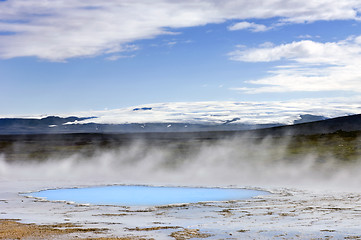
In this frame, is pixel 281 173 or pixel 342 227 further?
pixel 281 173

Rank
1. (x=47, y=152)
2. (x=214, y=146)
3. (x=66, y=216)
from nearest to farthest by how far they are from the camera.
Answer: (x=66, y=216) → (x=47, y=152) → (x=214, y=146)

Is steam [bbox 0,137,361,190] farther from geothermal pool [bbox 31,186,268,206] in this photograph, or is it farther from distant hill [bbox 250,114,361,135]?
distant hill [bbox 250,114,361,135]

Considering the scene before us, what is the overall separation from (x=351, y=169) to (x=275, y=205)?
891 inches

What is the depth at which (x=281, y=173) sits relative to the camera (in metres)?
43.4

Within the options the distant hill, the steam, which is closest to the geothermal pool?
the steam

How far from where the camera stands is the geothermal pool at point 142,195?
25.3m

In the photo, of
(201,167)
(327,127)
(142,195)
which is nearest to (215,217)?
(142,195)

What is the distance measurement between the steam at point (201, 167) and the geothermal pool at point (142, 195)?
4131 millimetres

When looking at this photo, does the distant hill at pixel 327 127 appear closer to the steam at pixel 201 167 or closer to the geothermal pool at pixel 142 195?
the steam at pixel 201 167

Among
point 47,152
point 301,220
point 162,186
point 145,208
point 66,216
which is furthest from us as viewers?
point 47,152

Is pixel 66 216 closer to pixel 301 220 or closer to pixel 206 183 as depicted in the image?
pixel 301 220

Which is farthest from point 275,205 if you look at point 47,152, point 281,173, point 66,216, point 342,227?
point 47,152

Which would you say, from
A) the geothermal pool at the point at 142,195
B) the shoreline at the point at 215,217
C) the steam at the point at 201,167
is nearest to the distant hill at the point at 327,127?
the steam at the point at 201,167

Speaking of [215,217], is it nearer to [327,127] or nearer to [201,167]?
[201,167]
